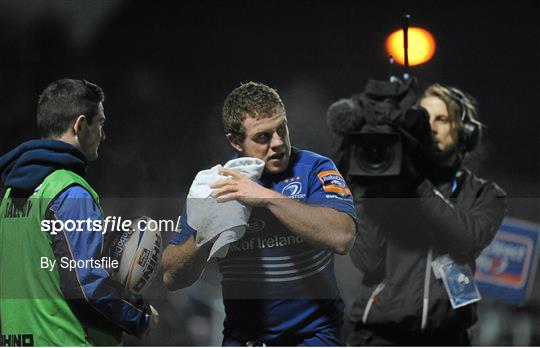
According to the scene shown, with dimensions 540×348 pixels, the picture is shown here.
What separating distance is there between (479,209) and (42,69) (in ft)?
6.94

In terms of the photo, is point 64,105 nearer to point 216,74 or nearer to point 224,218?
point 216,74

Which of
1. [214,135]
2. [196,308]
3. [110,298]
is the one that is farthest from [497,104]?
[110,298]

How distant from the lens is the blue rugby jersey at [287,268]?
171 inches

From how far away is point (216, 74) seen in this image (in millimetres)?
4688

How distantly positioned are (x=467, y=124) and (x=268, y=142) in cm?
90

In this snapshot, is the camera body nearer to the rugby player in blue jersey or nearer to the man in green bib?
the rugby player in blue jersey

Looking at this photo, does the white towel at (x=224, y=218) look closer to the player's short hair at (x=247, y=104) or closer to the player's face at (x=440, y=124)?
the player's short hair at (x=247, y=104)

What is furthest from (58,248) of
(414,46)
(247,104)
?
(414,46)

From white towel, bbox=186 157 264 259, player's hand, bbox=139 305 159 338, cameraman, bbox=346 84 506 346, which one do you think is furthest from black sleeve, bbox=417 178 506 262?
player's hand, bbox=139 305 159 338

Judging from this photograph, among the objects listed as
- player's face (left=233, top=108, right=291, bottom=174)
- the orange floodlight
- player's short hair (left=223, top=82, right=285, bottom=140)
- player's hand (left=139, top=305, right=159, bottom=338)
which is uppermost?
the orange floodlight

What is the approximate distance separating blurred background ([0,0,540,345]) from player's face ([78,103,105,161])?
114 millimetres

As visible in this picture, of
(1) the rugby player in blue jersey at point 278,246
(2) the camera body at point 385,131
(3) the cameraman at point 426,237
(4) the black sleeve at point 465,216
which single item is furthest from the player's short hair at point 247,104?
(4) the black sleeve at point 465,216

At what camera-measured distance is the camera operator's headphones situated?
448 centimetres

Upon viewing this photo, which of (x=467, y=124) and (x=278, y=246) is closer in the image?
(x=278, y=246)
